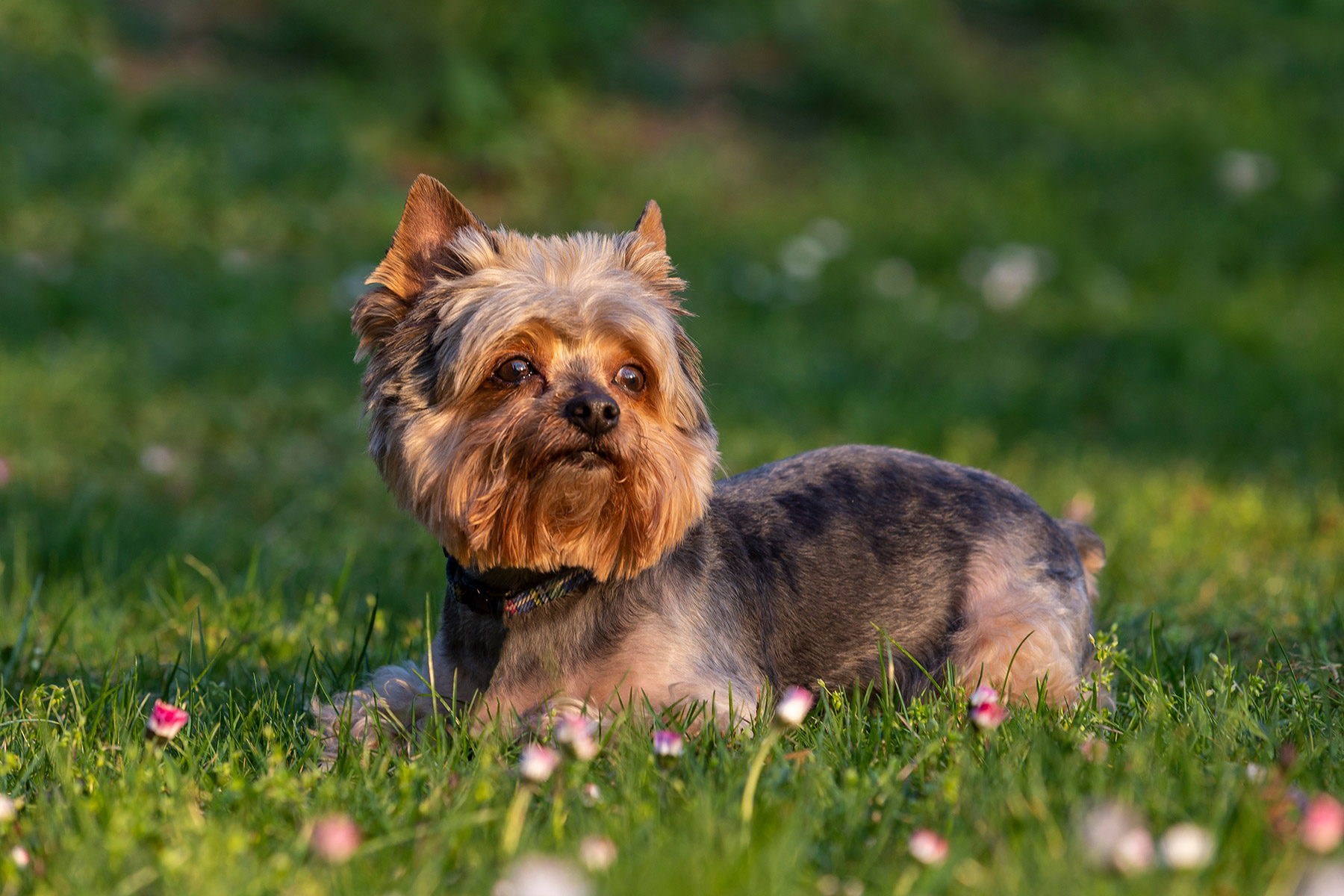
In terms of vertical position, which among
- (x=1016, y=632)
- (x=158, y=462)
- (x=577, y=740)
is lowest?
(x=158, y=462)

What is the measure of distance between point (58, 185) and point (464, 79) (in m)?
4.52

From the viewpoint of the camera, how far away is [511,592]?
3.99 meters

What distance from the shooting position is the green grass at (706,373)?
282cm

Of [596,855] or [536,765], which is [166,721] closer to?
[536,765]

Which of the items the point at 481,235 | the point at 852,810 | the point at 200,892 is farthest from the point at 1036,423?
the point at 200,892

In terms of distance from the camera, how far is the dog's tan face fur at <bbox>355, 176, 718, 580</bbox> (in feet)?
12.4

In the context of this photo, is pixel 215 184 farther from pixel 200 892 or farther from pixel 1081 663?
pixel 200 892

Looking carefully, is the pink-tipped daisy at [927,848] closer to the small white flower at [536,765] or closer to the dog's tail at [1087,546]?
the small white flower at [536,765]

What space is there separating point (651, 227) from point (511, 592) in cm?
143

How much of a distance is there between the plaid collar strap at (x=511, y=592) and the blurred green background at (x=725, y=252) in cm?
94

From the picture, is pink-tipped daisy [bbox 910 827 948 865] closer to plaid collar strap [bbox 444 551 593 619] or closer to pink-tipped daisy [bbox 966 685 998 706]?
pink-tipped daisy [bbox 966 685 998 706]

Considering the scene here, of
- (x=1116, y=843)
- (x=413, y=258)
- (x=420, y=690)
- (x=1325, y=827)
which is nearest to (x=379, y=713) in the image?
(x=420, y=690)

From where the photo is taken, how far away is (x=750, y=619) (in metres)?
4.28

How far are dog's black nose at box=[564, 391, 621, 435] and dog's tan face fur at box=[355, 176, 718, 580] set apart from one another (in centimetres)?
2
